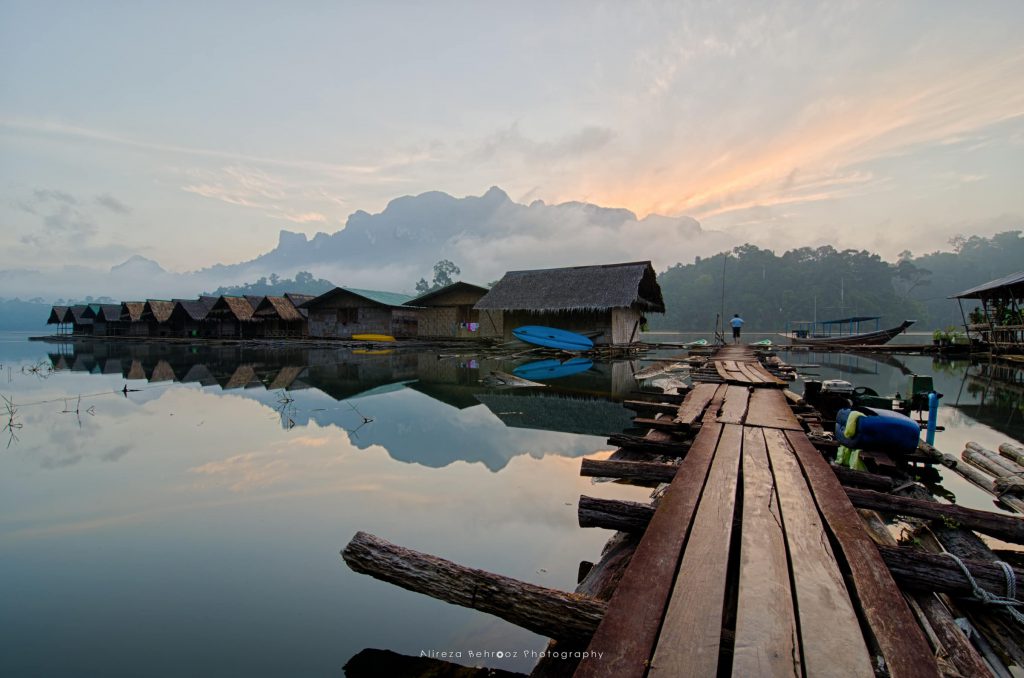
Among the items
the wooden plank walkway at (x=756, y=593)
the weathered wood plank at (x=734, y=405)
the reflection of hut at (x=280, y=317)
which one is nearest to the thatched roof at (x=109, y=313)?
the reflection of hut at (x=280, y=317)

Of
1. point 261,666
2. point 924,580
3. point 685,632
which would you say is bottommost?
point 261,666

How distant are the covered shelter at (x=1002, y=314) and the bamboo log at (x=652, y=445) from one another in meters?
19.0

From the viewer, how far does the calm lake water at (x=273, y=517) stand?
2.73m

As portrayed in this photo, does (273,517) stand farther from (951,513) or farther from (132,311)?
(132,311)

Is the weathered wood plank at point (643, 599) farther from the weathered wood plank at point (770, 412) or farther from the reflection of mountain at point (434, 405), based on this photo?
the reflection of mountain at point (434, 405)

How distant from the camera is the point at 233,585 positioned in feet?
Result: 10.7

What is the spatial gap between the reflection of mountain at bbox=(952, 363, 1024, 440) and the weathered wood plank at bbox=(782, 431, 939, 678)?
22.0ft

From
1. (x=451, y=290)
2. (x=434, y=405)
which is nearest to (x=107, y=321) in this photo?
(x=451, y=290)

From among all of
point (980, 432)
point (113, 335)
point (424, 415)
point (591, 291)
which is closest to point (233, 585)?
point (424, 415)

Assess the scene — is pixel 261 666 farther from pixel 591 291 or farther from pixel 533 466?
pixel 591 291

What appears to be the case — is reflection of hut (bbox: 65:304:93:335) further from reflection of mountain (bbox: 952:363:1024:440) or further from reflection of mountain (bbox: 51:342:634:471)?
reflection of mountain (bbox: 952:363:1024:440)

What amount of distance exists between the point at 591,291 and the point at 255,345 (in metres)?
21.5

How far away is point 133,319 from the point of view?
1628 inches

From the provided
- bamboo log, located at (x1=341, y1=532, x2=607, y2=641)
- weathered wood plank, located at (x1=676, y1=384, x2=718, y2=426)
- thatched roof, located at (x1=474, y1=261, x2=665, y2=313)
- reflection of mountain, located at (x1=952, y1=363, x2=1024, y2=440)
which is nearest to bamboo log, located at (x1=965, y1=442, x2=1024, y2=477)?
reflection of mountain, located at (x1=952, y1=363, x2=1024, y2=440)
